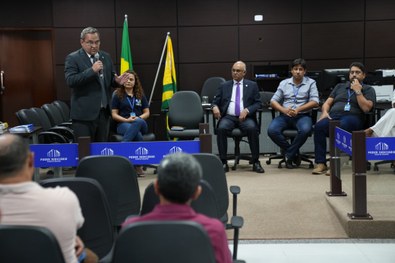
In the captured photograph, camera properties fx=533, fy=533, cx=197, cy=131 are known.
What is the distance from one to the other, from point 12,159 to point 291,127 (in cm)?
512

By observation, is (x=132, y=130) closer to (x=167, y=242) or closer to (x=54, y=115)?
(x=54, y=115)

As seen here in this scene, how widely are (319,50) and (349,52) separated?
1.71ft

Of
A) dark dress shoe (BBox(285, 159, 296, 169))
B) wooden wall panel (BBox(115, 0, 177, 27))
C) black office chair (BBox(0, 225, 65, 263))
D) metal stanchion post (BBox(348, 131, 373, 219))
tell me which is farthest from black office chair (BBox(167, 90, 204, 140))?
black office chair (BBox(0, 225, 65, 263))

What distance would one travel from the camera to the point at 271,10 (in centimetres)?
930

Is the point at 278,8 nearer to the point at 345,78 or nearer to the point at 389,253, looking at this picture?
the point at 345,78

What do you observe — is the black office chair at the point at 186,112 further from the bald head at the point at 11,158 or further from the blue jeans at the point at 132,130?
the bald head at the point at 11,158

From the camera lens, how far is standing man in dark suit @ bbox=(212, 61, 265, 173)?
261 inches

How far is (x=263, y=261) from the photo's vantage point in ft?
12.5

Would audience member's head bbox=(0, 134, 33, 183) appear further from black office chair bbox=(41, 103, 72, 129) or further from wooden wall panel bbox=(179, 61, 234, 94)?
wooden wall panel bbox=(179, 61, 234, 94)

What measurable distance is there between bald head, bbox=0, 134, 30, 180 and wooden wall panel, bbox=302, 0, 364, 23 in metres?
8.04

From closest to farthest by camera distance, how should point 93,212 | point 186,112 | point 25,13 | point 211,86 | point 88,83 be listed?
point 93,212
point 88,83
point 186,112
point 211,86
point 25,13

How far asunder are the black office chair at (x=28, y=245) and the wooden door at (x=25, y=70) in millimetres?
7907

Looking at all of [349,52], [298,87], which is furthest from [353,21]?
[298,87]


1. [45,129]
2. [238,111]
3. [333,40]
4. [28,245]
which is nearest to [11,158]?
[28,245]
